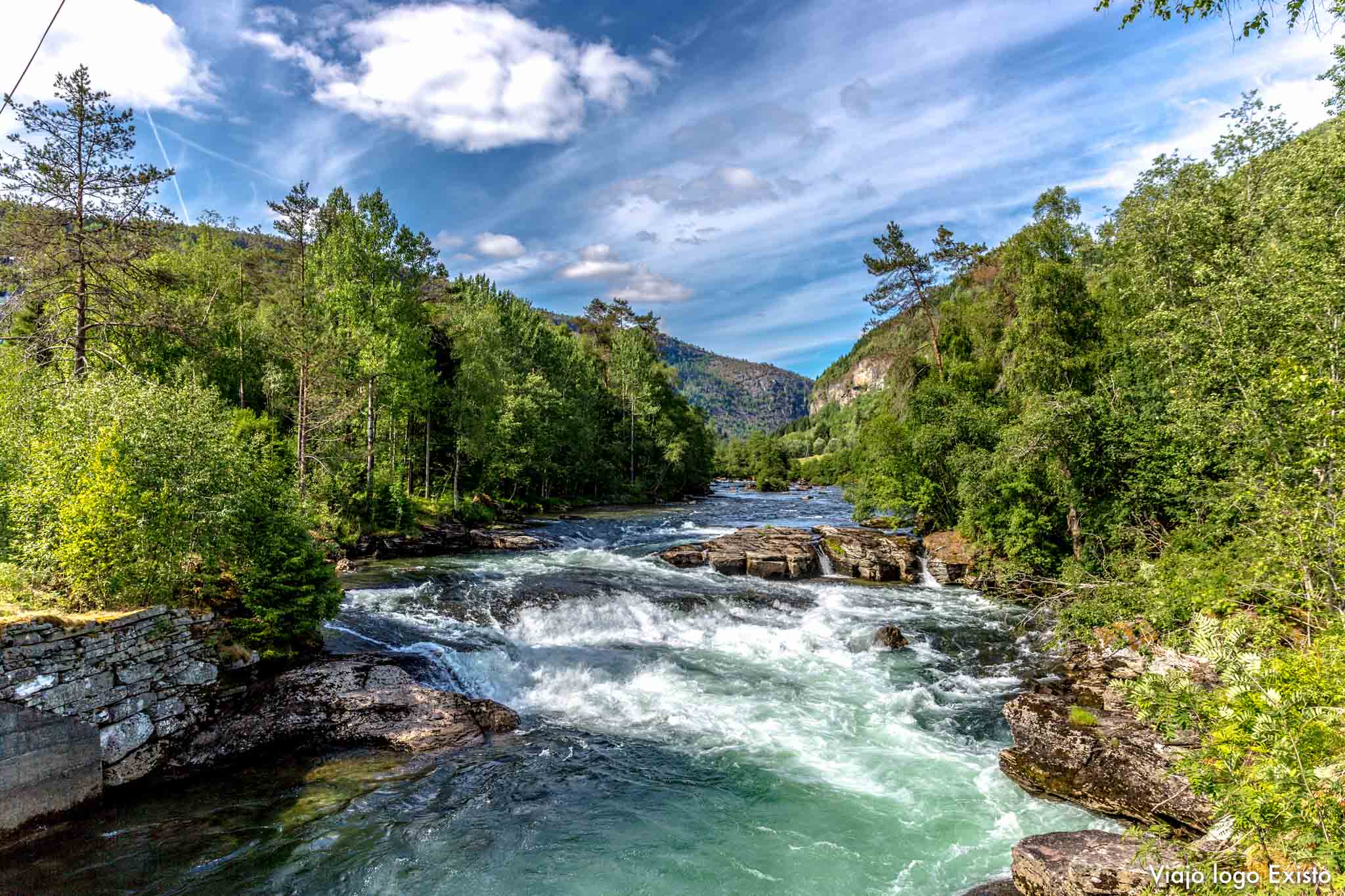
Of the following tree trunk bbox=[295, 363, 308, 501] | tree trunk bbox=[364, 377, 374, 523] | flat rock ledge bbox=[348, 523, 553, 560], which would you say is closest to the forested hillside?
flat rock ledge bbox=[348, 523, 553, 560]

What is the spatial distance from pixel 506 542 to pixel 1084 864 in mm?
26911

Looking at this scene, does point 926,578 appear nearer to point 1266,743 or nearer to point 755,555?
point 755,555

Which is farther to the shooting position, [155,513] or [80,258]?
[80,258]

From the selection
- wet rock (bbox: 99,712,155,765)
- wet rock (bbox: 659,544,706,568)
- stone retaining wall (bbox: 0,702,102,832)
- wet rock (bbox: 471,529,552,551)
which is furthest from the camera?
A: wet rock (bbox: 471,529,552,551)

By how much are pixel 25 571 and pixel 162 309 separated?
1031 cm

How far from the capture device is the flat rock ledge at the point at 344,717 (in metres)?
10.3

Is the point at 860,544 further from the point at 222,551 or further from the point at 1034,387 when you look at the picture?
the point at 222,551

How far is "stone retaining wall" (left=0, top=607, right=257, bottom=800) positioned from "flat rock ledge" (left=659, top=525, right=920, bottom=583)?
58.3 ft

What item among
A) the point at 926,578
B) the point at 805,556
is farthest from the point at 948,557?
the point at 805,556

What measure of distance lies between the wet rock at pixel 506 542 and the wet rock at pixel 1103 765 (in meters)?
23.4

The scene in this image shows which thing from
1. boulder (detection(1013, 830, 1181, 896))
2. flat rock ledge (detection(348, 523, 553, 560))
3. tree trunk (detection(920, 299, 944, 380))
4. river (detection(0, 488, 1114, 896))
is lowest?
river (detection(0, 488, 1114, 896))

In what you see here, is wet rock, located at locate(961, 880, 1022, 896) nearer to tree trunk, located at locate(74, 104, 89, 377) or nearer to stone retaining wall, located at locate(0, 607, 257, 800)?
stone retaining wall, located at locate(0, 607, 257, 800)

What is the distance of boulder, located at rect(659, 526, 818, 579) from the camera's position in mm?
24953

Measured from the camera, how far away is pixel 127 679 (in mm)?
9414
